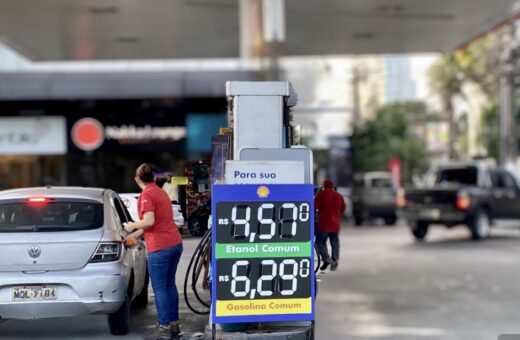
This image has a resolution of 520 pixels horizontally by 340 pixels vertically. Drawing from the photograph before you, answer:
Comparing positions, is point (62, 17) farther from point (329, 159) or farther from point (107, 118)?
point (329, 159)

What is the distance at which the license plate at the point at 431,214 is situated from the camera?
18.5 meters

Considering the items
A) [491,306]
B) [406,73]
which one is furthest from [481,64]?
[491,306]

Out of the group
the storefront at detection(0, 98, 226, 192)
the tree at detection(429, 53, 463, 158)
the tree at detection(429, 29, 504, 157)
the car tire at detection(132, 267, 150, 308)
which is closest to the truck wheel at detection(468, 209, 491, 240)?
the storefront at detection(0, 98, 226, 192)

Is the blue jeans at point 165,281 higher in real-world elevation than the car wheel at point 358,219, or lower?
higher

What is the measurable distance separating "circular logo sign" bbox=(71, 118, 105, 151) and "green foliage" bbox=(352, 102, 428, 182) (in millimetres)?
11978

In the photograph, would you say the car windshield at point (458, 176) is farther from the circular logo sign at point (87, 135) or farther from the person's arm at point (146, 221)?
the person's arm at point (146, 221)

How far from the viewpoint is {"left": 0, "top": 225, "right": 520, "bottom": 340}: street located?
7047 mm

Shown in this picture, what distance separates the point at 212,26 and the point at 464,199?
7585 millimetres

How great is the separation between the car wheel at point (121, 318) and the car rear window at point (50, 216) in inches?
28.1

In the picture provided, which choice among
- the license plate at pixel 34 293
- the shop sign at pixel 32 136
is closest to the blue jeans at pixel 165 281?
the license plate at pixel 34 293

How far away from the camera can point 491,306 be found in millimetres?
9898

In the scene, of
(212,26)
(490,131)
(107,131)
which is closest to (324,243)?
(212,26)

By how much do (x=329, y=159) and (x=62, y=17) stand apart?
988 centimetres

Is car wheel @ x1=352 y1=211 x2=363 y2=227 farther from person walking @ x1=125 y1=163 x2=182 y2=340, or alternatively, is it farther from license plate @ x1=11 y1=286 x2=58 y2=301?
license plate @ x1=11 y1=286 x2=58 y2=301
